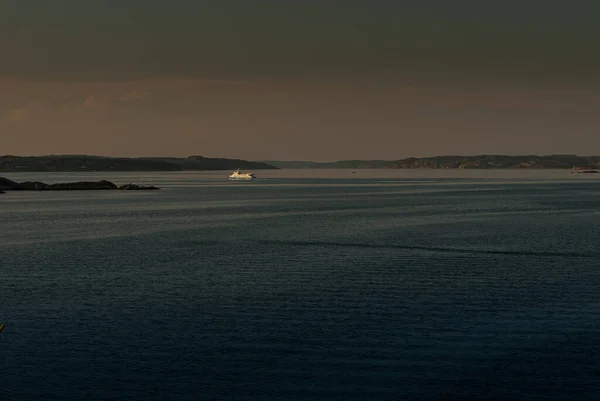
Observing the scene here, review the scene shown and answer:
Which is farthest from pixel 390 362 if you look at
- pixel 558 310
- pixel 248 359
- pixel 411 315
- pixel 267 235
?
pixel 267 235

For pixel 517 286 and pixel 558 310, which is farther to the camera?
pixel 517 286

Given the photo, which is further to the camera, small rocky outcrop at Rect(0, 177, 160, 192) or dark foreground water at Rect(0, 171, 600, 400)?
small rocky outcrop at Rect(0, 177, 160, 192)

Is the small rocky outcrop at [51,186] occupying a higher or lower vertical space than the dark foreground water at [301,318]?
higher

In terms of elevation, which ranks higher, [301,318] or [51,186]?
[51,186]

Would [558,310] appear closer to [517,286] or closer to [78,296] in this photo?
[517,286]

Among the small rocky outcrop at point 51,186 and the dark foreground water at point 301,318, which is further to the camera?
the small rocky outcrop at point 51,186

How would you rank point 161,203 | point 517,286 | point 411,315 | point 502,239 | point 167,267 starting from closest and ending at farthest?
point 411,315
point 517,286
point 167,267
point 502,239
point 161,203

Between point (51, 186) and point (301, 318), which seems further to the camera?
point (51, 186)

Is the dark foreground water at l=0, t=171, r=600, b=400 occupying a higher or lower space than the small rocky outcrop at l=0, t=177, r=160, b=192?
lower
